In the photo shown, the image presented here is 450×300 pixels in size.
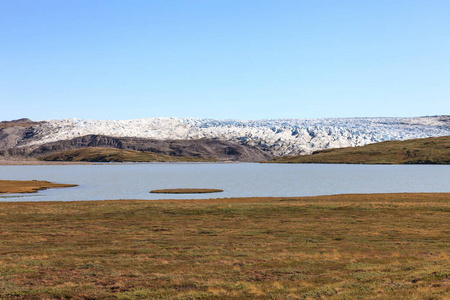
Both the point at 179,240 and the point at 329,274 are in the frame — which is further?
the point at 179,240

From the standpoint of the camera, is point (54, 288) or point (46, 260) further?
point (46, 260)

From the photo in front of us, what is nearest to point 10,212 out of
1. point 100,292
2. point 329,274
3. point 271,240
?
point 271,240

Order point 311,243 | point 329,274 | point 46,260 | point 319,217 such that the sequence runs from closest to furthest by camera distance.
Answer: point 329,274 < point 46,260 < point 311,243 < point 319,217

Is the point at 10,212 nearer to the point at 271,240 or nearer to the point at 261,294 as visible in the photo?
the point at 271,240

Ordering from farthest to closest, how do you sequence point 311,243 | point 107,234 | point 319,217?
point 319,217
point 107,234
point 311,243

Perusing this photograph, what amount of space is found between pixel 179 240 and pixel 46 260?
1157 centimetres

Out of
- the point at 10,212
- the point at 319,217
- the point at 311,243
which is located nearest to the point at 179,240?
the point at 311,243

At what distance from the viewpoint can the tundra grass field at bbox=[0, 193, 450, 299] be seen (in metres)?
22.0

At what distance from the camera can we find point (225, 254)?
31.3 metres

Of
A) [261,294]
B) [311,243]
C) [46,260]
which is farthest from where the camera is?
[311,243]

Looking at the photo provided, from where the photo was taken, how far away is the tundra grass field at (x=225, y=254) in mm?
22031

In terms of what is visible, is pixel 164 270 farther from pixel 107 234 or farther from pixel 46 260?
pixel 107 234

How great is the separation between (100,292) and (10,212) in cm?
4053

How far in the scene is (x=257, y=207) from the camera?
60438 millimetres
